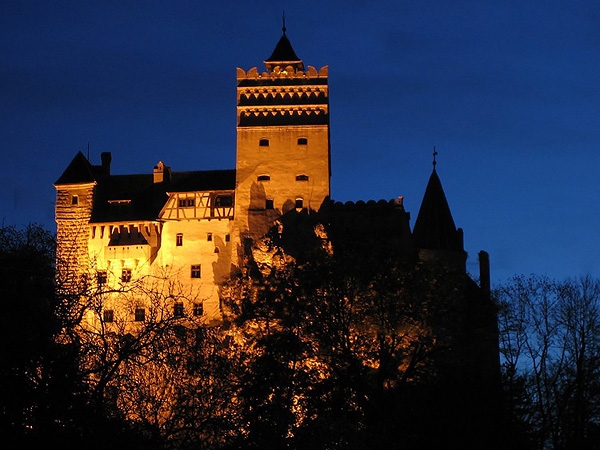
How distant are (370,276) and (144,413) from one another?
17712 millimetres

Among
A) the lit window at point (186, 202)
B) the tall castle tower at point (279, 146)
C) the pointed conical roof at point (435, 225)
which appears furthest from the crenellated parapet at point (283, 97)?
the pointed conical roof at point (435, 225)

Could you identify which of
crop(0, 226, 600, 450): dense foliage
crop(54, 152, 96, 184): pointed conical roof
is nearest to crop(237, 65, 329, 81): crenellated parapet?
crop(54, 152, 96, 184): pointed conical roof

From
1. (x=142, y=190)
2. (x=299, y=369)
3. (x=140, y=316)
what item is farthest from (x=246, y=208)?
(x=140, y=316)

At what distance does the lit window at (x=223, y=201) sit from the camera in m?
62.8

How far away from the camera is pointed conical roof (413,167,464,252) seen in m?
61.1

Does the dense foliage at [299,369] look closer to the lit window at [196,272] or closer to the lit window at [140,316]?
the lit window at [140,316]

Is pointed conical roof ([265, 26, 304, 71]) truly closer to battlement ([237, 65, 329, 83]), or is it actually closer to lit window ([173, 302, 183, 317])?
battlement ([237, 65, 329, 83])

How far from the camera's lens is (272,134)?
6278 cm

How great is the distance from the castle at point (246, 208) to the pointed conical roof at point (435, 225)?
0.06m

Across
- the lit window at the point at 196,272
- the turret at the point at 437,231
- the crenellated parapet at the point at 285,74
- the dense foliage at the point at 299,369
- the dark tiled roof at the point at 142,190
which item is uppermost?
the crenellated parapet at the point at 285,74

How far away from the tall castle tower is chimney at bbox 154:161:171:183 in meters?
7.03

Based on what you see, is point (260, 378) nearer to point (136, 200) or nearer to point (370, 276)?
point (370, 276)

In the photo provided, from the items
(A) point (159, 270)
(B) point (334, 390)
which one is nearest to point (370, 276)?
(B) point (334, 390)

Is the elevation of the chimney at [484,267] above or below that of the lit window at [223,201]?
below
